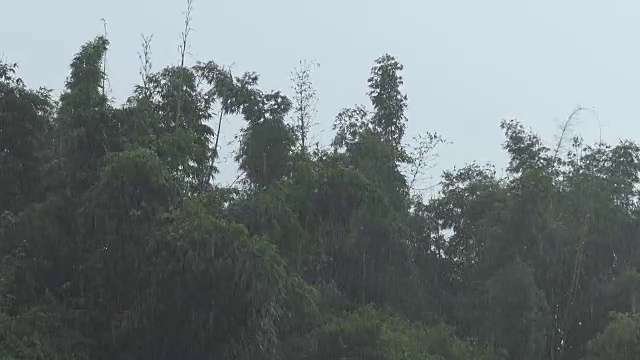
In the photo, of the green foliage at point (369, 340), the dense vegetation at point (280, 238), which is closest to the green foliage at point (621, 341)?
the dense vegetation at point (280, 238)

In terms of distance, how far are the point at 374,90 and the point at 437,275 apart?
14.5 feet

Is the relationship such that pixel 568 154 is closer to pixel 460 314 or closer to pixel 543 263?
pixel 543 263

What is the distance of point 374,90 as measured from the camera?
20.7 m

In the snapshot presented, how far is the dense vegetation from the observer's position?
12.2 m

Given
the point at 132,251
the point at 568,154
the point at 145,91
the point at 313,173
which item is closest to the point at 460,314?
the point at 568,154

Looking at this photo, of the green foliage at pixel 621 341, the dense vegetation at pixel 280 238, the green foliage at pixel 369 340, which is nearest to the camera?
the dense vegetation at pixel 280 238

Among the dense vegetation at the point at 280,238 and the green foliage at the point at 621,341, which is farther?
the green foliage at the point at 621,341

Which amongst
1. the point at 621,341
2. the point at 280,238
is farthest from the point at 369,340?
the point at 621,341

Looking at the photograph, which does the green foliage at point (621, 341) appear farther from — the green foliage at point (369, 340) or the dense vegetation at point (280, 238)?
the green foliage at point (369, 340)

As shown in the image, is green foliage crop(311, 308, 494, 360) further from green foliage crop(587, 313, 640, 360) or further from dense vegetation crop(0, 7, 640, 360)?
green foliage crop(587, 313, 640, 360)

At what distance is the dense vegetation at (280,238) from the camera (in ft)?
39.9

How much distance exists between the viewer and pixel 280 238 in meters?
15.4

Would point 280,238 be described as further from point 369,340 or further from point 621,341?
point 621,341

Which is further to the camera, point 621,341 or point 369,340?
point 621,341
